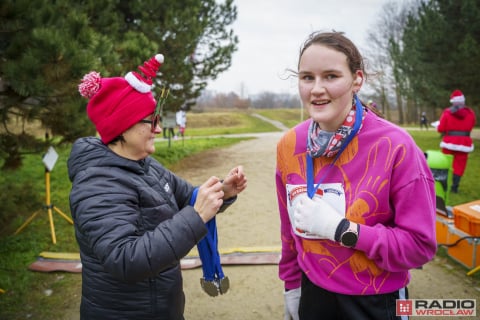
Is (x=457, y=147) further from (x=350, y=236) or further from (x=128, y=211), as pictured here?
(x=128, y=211)

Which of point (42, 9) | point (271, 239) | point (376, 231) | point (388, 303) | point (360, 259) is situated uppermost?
point (42, 9)

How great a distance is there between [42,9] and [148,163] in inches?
97.1

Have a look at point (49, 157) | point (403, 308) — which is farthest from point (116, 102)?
point (49, 157)

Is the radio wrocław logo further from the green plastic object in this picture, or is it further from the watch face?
the green plastic object

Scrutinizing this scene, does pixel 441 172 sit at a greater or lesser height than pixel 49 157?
lesser

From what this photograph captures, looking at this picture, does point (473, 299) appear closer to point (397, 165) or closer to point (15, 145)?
point (397, 165)

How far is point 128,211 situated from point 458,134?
24.5ft

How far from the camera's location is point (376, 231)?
1.38 meters

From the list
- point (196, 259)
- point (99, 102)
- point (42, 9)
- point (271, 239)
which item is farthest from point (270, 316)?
point (42, 9)

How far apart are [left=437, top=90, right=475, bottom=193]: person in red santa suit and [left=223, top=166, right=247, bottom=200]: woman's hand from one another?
21.5 ft

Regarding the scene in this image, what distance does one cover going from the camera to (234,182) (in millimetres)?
1972

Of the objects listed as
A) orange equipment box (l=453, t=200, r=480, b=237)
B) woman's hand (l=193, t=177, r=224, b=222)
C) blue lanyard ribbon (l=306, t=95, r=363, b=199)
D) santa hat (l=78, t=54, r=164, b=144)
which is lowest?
orange equipment box (l=453, t=200, r=480, b=237)

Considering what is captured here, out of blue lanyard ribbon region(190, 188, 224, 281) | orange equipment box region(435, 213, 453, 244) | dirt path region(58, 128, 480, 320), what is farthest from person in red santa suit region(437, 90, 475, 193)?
blue lanyard ribbon region(190, 188, 224, 281)

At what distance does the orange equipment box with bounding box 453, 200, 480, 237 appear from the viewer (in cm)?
363
